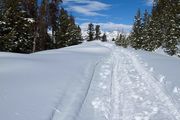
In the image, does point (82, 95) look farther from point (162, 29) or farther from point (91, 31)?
point (91, 31)

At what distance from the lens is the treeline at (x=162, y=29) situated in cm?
3775

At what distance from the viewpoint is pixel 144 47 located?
56.3 metres

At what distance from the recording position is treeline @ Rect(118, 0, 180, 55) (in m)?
37.8

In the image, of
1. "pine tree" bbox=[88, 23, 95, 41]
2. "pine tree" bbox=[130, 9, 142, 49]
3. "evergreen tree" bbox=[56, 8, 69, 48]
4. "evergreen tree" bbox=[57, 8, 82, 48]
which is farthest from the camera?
"pine tree" bbox=[88, 23, 95, 41]

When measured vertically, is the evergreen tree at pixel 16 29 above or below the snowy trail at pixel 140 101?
above

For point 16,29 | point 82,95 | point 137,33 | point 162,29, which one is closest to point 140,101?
point 82,95

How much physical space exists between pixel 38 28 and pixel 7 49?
692 cm

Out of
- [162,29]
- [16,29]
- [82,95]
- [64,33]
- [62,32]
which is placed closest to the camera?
[82,95]

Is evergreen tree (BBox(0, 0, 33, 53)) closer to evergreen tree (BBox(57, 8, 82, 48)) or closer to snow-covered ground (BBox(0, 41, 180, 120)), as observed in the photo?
snow-covered ground (BBox(0, 41, 180, 120))

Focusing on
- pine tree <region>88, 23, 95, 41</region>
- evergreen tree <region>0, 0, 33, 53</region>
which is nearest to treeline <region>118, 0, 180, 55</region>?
evergreen tree <region>0, 0, 33, 53</region>

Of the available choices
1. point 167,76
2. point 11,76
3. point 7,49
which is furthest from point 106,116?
point 7,49

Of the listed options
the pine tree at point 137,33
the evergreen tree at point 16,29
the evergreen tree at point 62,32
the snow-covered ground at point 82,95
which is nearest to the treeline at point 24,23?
the evergreen tree at point 16,29

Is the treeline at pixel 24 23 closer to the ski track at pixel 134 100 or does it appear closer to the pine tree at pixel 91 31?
the ski track at pixel 134 100

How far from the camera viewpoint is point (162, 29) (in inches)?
1906
